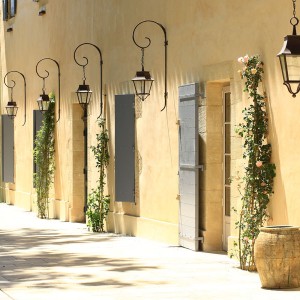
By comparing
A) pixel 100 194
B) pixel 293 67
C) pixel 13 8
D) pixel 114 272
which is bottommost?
pixel 114 272

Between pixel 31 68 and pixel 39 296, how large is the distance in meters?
13.0

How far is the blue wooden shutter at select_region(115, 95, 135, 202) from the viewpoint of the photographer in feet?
47.8

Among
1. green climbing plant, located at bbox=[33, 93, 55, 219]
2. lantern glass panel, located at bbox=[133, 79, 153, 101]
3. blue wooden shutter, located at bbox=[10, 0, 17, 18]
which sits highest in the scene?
blue wooden shutter, located at bbox=[10, 0, 17, 18]

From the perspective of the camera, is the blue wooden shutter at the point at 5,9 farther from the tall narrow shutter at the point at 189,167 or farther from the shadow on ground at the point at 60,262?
the tall narrow shutter at the point at 189,167

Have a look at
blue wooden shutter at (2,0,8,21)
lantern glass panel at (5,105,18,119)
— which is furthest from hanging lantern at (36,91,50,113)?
blue wooden shutter at (2,0,8,21)

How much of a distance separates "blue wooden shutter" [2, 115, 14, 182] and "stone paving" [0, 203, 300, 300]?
27.6 feet

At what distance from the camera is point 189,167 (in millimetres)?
12273

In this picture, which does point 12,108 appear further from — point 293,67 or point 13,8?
point 293,67

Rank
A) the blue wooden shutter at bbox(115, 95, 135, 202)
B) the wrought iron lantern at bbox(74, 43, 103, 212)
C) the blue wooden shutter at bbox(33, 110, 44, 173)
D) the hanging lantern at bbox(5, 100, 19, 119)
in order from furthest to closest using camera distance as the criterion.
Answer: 1. the hanging lantern at bbox(5, 100, 19, 119)
2. the blue wooden shutter at bbox(33, 110, 44, 173)
3. the wrought iron lantern at bbox(74, 43, 103, 212)
4. the blue wooden shutter at bbox(115, 95, 135, 202)

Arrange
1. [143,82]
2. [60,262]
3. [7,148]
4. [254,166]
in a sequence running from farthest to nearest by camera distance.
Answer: [7,148]
[143,82]
[60,262]
[254,166]

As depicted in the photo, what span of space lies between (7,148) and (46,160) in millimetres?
4136

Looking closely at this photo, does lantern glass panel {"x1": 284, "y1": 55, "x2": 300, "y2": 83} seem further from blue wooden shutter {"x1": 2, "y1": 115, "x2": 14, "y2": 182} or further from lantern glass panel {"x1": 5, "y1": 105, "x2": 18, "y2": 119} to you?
blue wooden shutter {"x1": 2, "y1": 115, "x2": 14, "y2": 182}

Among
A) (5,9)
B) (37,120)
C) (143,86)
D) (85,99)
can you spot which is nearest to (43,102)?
(37,120)

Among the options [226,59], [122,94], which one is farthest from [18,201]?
[226,59]
